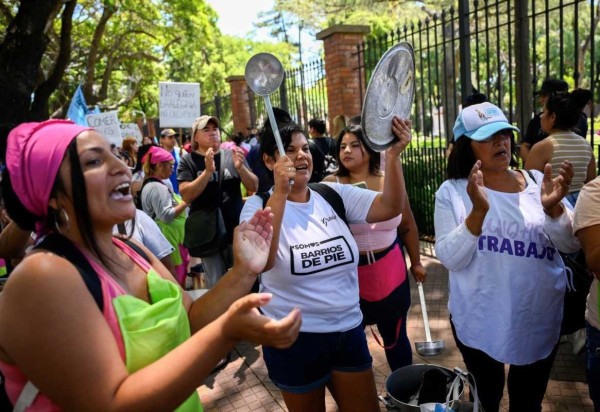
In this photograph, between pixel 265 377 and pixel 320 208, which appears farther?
pixel 265 377

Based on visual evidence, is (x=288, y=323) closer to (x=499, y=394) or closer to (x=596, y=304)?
(x=596, y=304)

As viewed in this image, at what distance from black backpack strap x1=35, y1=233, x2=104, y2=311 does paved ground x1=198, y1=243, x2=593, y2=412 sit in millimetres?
2450

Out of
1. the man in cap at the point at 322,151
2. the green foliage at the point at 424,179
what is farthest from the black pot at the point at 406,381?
the green foliage at the point at 424,179

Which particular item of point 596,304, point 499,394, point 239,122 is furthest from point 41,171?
point 239,122

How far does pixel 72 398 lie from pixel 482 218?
5.56 feet

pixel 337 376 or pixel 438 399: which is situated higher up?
pixel 337 376

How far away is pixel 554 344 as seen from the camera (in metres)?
2.28

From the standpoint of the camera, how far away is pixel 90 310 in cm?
114

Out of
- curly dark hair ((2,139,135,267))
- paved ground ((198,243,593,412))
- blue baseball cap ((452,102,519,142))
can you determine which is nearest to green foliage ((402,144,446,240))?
paved ground ((198,243,593,412))

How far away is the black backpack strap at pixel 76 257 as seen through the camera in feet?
3.94

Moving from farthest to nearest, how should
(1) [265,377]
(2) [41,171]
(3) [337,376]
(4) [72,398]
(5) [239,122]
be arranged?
(5) [239,122] < (1) [265,377] < (3) [337,376] < (2) [41,171] < (4) [72,398]

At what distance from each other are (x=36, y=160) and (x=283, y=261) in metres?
1.15

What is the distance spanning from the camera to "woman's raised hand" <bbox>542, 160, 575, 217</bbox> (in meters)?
2.08

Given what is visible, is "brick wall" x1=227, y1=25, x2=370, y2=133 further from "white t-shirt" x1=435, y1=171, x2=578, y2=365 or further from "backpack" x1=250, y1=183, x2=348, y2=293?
"white t-shirt" x1=435, y1=171, x2=578, y2=365
